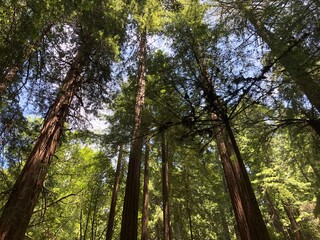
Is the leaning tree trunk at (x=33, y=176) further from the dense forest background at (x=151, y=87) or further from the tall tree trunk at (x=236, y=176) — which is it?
the tall tree trunk at (x=236, y=176)

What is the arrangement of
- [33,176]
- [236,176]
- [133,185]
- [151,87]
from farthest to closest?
[151,87], [236,176], [133,185], [33,176]

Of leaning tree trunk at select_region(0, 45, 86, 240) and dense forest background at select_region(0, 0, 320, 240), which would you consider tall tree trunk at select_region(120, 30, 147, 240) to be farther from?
leaning tree trunk at select_region(0, 45, 86, 240)

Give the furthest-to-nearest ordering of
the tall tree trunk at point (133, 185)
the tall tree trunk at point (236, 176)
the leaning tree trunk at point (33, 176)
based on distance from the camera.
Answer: the tall tree trunk at point (133, 185), the leaning tree trunk at point (33, 176), the tall tree trunk at point (236, 176)

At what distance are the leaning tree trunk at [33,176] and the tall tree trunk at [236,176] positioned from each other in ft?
11.1

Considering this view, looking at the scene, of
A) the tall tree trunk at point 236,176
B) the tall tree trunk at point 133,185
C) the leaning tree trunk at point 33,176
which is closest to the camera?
the tall tree trunk at point 236,176

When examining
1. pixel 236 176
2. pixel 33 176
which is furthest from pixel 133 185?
pixel 236 176

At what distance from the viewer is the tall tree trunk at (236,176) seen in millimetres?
3543

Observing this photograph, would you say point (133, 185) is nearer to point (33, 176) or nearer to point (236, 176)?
point (33, 176)

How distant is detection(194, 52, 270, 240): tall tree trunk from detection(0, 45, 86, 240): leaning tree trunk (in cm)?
340

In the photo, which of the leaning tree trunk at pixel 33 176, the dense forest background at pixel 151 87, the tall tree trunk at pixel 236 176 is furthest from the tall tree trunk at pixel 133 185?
the leaning tree trunk at pixel 33 176

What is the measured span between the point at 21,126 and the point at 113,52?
3481 mm

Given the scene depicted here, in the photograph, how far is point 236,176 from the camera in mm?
6125

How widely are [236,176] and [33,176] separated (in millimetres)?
4646

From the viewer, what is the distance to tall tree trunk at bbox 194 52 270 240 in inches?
139
